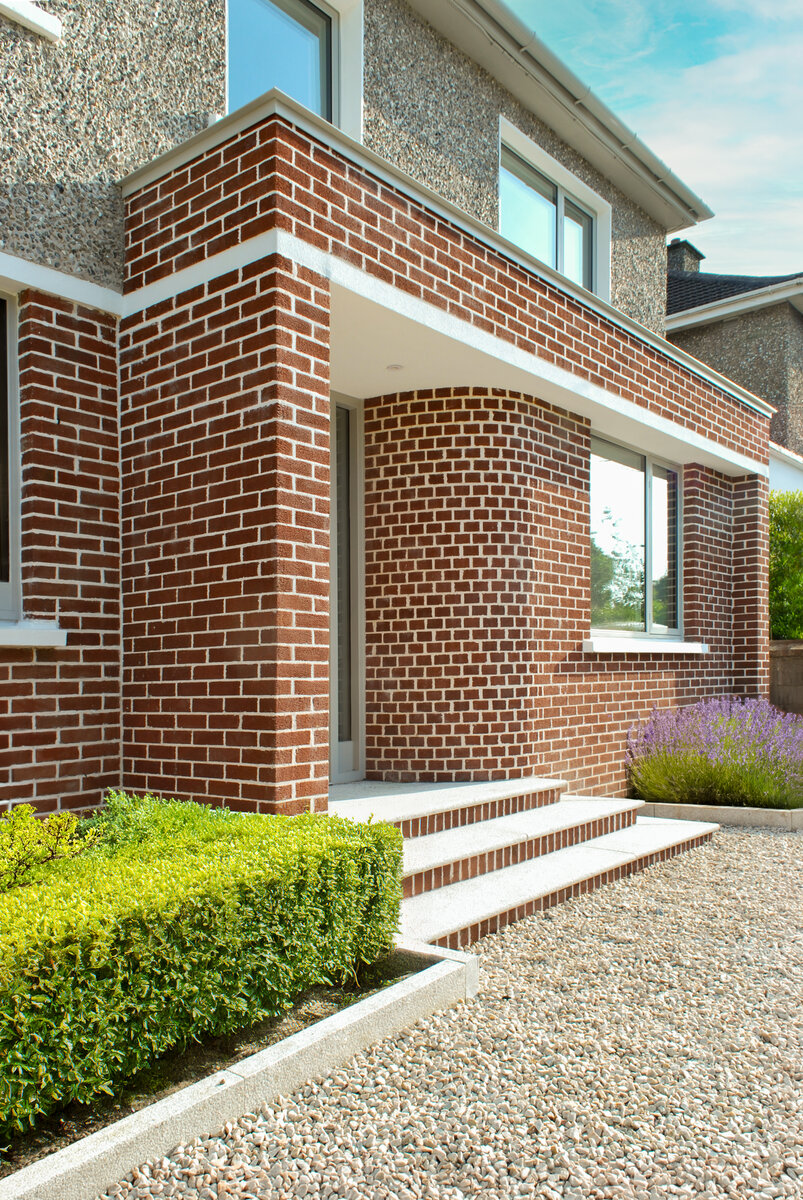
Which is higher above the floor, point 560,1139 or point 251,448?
point 251,448

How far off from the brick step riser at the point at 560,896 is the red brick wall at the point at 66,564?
203 cm

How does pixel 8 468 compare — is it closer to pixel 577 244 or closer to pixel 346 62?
pixel 346 62

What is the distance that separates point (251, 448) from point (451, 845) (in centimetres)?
243

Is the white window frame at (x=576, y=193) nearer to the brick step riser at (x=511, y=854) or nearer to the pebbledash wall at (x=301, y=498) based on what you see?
the pebbledash wall at (x=301, y=498)

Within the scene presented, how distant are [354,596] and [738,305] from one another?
38.4 ft

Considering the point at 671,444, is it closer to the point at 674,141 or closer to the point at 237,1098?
the point at 674,141

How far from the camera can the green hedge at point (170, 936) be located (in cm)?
235

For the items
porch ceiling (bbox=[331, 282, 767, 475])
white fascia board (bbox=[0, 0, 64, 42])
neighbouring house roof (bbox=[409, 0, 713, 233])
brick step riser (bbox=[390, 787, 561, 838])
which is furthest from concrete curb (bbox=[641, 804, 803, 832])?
white fascia board (bbox=[0, 0, 64, 42])

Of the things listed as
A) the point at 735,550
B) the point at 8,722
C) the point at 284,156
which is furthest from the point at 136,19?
the point at 735,550

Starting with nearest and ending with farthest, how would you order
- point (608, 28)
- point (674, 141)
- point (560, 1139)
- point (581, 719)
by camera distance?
point (560, 1139) < point (581, 719) < point (608, 28) < point (674, 141)

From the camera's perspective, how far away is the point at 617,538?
8.48m

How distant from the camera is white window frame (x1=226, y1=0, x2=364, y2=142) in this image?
674cm

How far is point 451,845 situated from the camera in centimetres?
510

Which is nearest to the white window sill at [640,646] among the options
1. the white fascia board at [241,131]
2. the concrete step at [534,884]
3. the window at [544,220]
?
the concrete step at [534,884]
